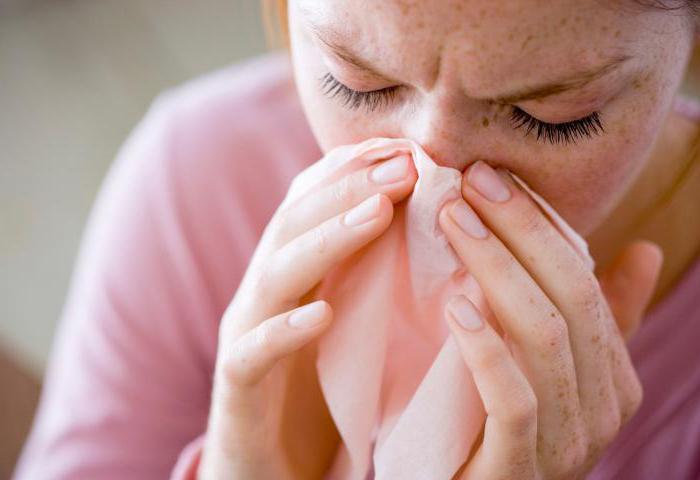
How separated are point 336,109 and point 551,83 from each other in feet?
0.68

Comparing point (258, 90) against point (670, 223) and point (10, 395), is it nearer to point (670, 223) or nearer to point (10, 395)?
point (670, 223)

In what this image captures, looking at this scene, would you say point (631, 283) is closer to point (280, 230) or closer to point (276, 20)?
point (280, 230)

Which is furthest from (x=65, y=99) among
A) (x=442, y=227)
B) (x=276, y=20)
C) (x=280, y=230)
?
(x=442, y=227)

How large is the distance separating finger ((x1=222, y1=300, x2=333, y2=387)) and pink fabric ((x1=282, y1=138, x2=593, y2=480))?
70mm

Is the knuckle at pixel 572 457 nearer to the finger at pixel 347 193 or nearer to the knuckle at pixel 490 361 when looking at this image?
the knuckle at pixel 490 361

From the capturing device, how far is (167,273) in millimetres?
1216

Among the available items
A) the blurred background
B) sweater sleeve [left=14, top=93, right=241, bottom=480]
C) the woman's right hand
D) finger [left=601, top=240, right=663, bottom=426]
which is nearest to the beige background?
the blurred background

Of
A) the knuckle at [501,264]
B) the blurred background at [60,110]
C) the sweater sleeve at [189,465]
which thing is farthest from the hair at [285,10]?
the blurred background at [60,110]


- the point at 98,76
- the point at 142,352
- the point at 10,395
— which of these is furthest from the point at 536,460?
the point at 98,76

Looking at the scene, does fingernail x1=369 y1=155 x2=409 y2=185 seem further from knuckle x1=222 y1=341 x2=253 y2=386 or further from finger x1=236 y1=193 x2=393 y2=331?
knuckle x1=222 y1=341 x2=253 y2=386

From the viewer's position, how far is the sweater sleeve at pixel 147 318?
1.16 metres

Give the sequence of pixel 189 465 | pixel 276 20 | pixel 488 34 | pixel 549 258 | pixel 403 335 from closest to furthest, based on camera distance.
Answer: pixel 488 34, pixel 549 258, pixel 403 335, pixel 189 465, pixel 276 20

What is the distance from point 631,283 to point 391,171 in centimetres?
37

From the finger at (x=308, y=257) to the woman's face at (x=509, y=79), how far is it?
0.08 meters
